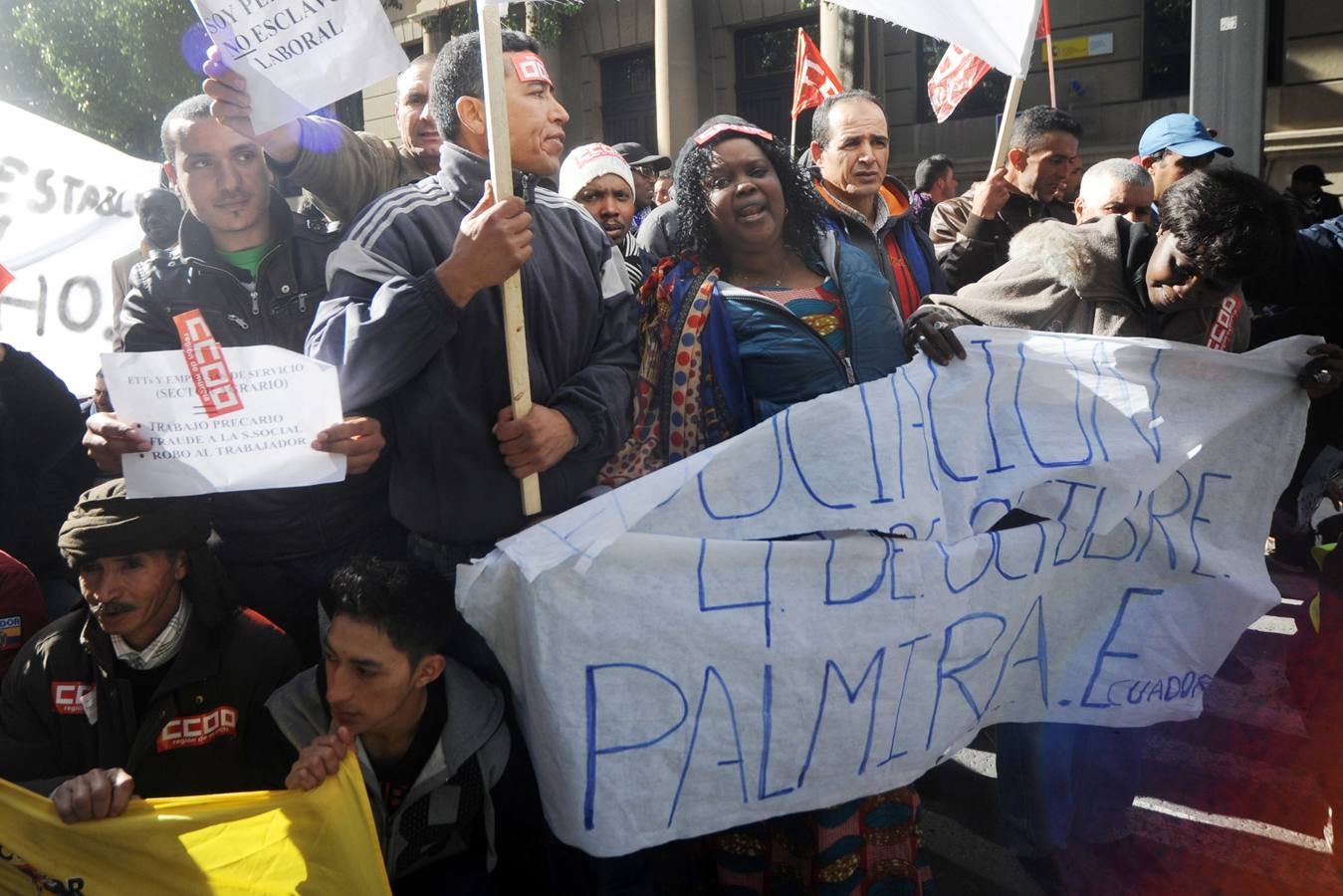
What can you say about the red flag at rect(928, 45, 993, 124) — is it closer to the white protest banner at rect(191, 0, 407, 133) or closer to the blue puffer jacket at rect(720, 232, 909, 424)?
the blue puffer jacket at rect(720, 232, 909, 424)

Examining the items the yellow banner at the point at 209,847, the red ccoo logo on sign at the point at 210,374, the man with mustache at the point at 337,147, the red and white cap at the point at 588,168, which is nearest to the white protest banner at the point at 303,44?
the man with mustache at the point at 337,147

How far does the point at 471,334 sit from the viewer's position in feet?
7.44

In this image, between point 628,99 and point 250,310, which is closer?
point 250,310

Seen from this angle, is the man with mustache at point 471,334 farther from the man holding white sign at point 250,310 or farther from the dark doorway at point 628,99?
the dark doorway at point 628,99

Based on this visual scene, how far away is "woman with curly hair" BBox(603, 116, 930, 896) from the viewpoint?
2420mm

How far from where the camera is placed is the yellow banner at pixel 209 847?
1.99 meters

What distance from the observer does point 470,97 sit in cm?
234

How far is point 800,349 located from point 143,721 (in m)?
1.69

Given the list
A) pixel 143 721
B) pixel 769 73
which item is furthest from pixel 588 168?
pixel 769 73

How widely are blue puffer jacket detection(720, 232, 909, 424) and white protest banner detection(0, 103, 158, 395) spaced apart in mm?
1850

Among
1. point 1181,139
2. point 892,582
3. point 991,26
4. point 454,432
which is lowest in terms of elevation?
point 892,582

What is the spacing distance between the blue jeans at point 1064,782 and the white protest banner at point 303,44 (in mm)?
2265

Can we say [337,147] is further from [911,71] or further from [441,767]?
[911,71]

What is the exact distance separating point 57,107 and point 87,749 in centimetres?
1697
